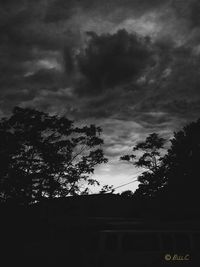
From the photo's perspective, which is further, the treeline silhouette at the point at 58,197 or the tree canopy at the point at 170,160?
the tree canopy at the point at 170,160

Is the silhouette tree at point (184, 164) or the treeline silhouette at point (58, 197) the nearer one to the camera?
the treeline silhouette at point (58, 197)

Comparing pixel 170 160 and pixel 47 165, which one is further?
pixel 170 160

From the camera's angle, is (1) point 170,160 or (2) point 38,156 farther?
(1) point 170,160

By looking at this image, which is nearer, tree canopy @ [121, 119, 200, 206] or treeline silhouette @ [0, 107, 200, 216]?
treeline silhouette @ [0, 107, 200, 216]

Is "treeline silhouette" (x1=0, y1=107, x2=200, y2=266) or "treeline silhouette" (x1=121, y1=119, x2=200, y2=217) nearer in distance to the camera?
"treeline silhouette" (x1=0, y1=107, x2=200, y2=266)

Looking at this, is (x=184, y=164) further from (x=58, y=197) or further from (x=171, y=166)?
(x=58, y=197)

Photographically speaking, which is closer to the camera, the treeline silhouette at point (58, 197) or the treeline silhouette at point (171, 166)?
the treeline silhouette at point (58, 197)

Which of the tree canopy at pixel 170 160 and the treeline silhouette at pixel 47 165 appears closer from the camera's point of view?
the treeline silhouette at pixel 47 165

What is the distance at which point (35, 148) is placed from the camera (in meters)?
30.2

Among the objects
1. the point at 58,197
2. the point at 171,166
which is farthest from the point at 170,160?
the point at 58,197

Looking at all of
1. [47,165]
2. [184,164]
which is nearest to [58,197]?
[47,165]

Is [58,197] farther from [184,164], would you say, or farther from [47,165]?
[184,164]

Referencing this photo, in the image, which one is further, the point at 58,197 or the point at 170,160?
the point at 170,160

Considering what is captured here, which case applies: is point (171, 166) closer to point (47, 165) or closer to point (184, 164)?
point (184, 164)
